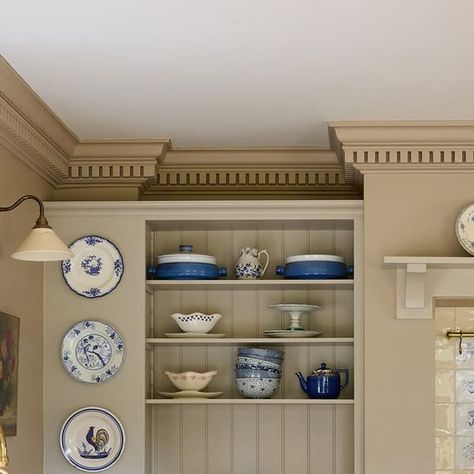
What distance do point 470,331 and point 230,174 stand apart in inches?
48.7

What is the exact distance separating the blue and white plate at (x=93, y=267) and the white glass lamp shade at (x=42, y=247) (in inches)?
36.1

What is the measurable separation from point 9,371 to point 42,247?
1.92 ft

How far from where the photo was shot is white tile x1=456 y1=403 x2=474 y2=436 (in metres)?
4.65

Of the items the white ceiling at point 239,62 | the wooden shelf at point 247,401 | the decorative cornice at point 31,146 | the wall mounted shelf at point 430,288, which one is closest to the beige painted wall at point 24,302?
the decorative cornice at point 31,146

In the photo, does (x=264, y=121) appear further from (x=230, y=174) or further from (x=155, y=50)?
(x=155, y=50)

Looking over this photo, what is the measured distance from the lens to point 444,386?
15.3ft

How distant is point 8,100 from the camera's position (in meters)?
3.65

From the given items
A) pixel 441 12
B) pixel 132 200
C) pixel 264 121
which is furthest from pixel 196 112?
pixel 441 12

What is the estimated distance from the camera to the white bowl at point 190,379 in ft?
15.0

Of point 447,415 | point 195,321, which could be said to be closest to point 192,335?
point 195,321

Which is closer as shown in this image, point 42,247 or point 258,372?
point 42,247

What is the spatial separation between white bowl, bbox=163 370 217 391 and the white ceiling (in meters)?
0.98

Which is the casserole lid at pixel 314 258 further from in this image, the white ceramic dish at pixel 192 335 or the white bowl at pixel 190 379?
the white bowl at pixel 190 379

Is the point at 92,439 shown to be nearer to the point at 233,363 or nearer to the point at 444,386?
the point at 233,363
